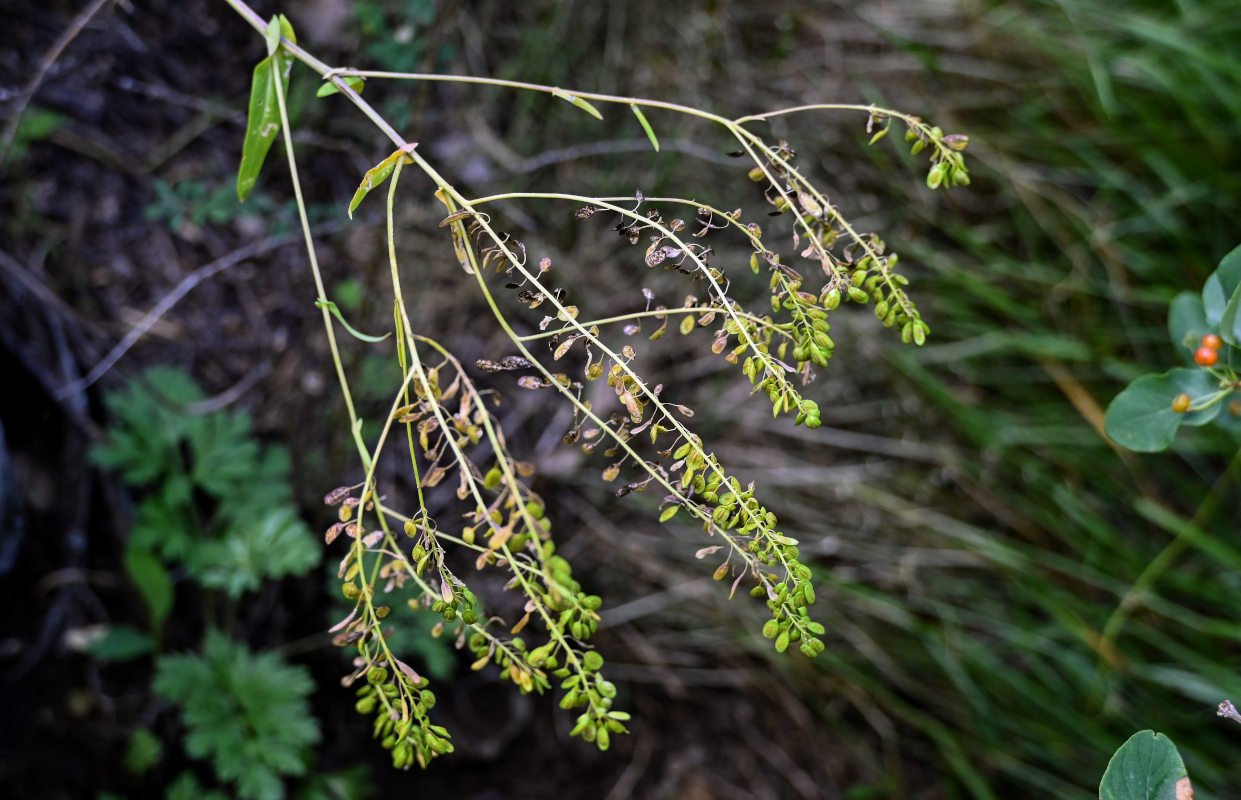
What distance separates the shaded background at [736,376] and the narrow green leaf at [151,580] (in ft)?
0.24

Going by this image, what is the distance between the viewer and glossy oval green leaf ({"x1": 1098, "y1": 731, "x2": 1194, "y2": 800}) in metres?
0.78

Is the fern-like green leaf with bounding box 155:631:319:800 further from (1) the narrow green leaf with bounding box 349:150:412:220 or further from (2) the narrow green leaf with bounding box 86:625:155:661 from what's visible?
(1) the narrow green leaf with bounding box 349:150:412:220

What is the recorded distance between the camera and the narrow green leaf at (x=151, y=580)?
5.61ft

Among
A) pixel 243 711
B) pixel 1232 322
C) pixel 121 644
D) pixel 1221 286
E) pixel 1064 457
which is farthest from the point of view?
pixel 1064 457

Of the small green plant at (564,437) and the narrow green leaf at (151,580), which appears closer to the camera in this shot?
the small green plant at (564,437)

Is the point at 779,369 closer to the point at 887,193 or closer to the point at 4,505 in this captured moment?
the point at 4,505

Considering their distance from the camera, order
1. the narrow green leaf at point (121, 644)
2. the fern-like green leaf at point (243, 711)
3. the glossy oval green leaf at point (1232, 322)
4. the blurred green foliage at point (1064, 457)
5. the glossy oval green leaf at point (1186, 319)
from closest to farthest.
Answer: the glossy oval green leaf at point (1232, 322)
the glossy oval green leaf at point (1186, 319)
the fern-like green leaf at point (243, 711)
the narrow green leaf at point (121, 644)
the blurred green foliage at point (1064, 457)

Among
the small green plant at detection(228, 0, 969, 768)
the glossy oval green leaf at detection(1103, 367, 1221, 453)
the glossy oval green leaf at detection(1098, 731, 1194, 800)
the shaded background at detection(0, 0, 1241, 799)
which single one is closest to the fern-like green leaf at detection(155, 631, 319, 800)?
the shaded background at detection(0, 0, 1241, 799)

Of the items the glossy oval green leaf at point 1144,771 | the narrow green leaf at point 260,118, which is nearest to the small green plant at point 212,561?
the narrow green leaf at point 260,118

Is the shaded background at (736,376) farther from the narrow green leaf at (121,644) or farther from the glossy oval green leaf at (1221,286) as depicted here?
the glossy oval green leaf at (1221,286)

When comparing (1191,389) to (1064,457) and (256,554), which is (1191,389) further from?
(256,554)

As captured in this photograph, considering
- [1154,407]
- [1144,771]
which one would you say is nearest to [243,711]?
[1144,771]

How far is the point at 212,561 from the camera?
164 centimetres

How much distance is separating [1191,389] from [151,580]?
186 centimetres
